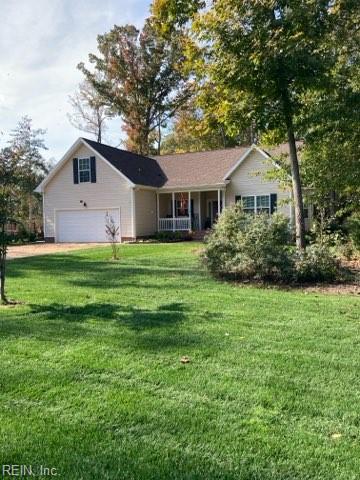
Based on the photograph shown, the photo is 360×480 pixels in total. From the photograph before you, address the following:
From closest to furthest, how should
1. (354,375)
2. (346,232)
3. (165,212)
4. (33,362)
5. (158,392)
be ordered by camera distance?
(158,392) < (354,375) < (33,362) < (346,232) < (165,212)

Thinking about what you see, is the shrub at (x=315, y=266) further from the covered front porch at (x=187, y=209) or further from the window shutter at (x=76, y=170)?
the window shutter at (x=76, y=170)

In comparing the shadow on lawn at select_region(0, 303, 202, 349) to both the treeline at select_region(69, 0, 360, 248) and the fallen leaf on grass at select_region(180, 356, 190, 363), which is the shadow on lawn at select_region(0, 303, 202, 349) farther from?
the treeline at select_region(69, 0, 360, 248)

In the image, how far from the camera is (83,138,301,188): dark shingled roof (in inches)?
975

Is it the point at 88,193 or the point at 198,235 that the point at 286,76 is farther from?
the point at 88,193

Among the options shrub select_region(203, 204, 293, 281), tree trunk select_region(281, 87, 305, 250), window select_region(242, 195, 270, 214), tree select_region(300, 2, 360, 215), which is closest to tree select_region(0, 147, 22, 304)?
shrub select_region(203, 204, 293, 281)

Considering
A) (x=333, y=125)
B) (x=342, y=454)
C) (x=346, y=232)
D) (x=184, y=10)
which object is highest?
(x=184, y=10)

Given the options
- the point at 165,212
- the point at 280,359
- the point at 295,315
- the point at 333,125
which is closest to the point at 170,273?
the point at 295,315

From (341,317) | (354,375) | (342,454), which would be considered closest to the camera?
(342,454)

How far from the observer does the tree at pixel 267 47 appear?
30.3 feet

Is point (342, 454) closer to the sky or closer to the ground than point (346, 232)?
closer to the ground

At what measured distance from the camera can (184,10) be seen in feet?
37.2

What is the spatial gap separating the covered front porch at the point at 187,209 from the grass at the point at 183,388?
1819 centimetres

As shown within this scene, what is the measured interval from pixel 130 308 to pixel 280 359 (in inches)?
114

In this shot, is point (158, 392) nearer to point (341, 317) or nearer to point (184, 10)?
Result: point (341, 317)
